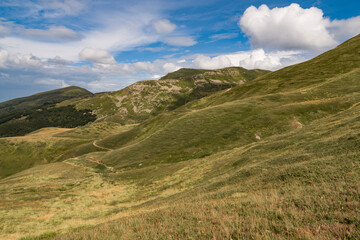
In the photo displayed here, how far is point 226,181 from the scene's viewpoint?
66.4 feet

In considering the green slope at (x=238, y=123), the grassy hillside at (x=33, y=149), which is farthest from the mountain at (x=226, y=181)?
the grassy hillside at (x=33, y=149)

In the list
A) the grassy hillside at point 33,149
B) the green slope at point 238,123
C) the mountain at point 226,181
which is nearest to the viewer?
the mountain at point 226,181

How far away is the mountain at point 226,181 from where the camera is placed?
7883 millimetres

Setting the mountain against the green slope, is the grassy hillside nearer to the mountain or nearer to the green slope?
the mountain

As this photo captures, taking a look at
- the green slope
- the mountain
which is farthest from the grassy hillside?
the green slope

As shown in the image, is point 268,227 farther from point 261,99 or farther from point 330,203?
point 261,99

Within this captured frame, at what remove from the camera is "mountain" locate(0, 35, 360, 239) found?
7.88m

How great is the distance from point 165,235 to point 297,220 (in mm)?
5515

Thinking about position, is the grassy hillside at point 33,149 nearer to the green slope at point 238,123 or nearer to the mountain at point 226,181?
the mountain at point 226,181

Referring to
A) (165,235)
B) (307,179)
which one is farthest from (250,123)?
(165,235)

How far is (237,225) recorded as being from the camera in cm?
728

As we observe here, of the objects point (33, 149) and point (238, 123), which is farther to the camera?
point (33, 149)

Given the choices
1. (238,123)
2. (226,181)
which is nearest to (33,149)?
(238,123)

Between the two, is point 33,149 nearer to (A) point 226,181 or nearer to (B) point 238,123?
(B) point 238,123
